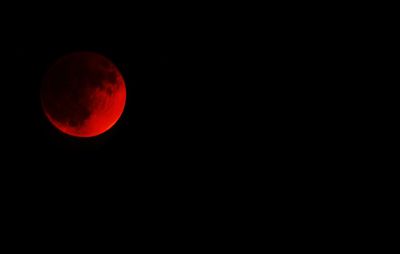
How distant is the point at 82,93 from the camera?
142 inches

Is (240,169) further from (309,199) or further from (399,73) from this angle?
(399,73)

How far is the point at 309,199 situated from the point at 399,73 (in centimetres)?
231

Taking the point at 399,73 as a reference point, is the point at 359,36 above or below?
above

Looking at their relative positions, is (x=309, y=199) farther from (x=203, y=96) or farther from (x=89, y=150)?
(x=89, y=150)

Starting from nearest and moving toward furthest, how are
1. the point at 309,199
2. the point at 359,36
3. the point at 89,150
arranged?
the point at 359,36 < the point at 309,199 < the point at 89,150

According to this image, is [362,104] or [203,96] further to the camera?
[203,96]

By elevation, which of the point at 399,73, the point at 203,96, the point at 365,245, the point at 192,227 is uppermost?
the point at 203,96

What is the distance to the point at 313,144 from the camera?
4.95 metres

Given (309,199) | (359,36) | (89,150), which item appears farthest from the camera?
(89,150)

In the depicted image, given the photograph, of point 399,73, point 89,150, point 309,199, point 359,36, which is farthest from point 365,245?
point 89,150

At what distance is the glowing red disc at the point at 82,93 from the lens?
11.8 feet

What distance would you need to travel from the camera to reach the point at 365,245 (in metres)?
4.58

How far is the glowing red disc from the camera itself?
11.8 ft

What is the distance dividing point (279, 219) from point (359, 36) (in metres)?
3.08
